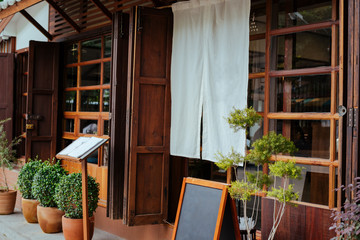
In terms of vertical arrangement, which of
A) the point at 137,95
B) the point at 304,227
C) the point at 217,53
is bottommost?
the point at 304,227

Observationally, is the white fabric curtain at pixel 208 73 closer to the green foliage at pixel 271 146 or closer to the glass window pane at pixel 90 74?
the green foliage at pixel 271 146

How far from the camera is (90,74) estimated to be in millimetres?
7418

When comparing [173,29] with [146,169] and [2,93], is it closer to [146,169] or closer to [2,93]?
[146,169]

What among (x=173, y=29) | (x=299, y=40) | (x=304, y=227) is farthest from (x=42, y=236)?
(x=299, y=40)

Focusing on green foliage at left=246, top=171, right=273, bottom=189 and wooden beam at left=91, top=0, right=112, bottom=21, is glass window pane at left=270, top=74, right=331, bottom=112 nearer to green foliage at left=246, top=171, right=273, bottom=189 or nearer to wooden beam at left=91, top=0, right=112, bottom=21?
green foliage at left=246, top=171, right=273, bottom=189

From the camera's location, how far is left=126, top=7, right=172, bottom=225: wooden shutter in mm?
5328

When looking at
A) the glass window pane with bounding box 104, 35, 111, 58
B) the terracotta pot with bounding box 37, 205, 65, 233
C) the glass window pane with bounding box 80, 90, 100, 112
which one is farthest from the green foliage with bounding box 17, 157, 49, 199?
the glass window pane with bounding box 104, 35, 111, 58

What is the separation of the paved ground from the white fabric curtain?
6.66ft

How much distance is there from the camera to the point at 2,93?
938 cm

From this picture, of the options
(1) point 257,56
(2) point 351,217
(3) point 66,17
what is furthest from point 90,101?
(2) point 351,217

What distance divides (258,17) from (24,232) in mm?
4635

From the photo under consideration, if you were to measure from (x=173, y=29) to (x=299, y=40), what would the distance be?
1.73 metres

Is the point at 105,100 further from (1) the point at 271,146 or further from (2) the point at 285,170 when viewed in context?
(2) the point at 285,170

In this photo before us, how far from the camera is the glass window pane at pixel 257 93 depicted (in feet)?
15.4
